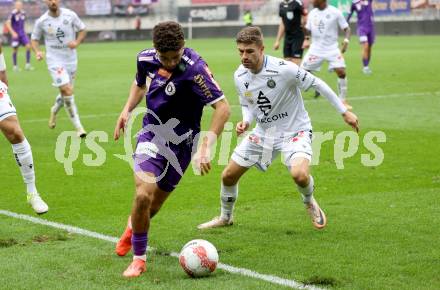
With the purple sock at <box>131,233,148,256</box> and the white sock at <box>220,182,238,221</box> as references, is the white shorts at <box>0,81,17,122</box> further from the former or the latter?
the purple sock at <box>131,233,148,256</box>

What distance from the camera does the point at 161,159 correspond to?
7141 millimetres

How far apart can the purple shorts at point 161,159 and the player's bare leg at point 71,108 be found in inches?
309

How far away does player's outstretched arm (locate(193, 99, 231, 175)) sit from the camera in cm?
662

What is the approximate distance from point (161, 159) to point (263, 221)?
6.46 ft

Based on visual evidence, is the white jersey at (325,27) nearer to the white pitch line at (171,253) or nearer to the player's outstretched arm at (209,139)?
the white pitch line at (171,253)

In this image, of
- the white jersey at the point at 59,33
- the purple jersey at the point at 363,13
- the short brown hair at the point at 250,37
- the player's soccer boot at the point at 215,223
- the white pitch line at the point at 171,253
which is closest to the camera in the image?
the white pitch line at the point at 171,253

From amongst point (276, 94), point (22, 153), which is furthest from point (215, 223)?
point (22, 153)

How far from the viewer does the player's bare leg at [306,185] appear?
8.12 meters

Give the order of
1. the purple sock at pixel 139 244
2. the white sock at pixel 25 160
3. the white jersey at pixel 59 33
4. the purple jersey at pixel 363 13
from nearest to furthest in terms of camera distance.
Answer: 1. the purple sock at pixel 139 244
2. the white sock at pixel 25 160
3. the white jersey at pixel 59 33
4. the purple jersey at pixel 363 13

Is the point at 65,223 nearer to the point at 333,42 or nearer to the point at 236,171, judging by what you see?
the point at 236,171

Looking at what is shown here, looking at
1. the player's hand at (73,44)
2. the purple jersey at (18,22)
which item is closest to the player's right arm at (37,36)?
the player's hand at (73,44)

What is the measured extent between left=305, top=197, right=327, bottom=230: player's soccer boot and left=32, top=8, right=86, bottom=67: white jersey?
27.6 ft

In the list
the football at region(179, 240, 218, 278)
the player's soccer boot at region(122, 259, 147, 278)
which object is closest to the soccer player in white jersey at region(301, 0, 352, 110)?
the football at region(179, 240, 218, 278)

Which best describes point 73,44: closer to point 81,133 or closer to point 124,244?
point 81,133
